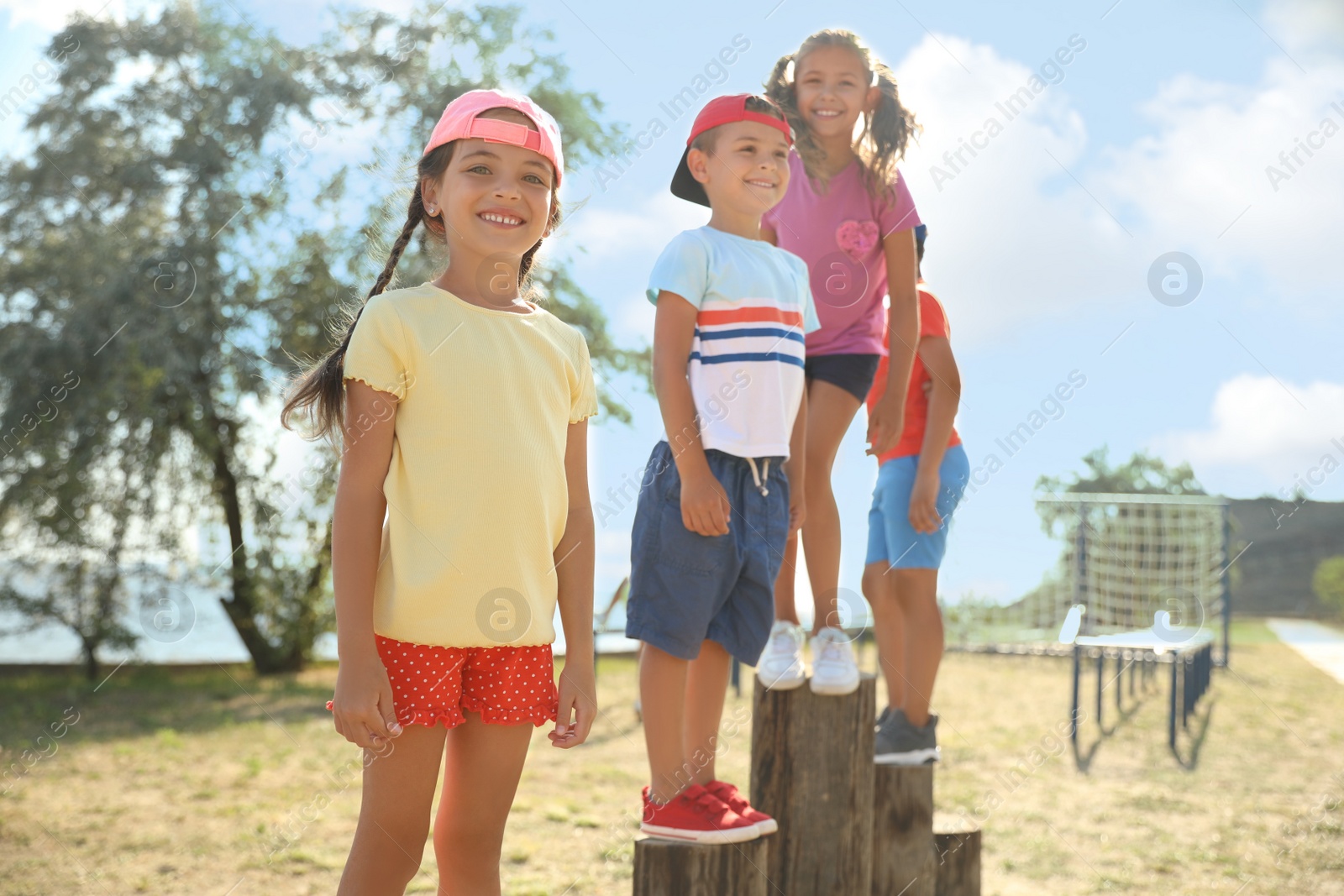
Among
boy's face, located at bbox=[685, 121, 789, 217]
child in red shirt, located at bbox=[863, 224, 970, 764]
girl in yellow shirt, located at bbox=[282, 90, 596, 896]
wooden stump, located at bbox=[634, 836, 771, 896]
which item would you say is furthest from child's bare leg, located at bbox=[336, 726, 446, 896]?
child in red shirt, located at bbox=[863, 224, 970, 764]

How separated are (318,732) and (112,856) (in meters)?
2.82

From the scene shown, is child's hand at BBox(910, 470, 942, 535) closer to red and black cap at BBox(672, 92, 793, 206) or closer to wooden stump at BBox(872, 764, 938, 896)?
wooden stump at BBox(872, 764, 938, 896)

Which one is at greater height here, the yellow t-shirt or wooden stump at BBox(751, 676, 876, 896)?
the yellow t-shirt

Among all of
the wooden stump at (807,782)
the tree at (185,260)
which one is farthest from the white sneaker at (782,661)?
the tree at (185,260)

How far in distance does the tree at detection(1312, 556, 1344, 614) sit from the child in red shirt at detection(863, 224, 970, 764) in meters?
16.6

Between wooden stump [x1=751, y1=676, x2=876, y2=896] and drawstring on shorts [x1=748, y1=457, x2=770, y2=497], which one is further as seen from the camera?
wooden stump [x1=751, y1=676, x2=876, y2=896]

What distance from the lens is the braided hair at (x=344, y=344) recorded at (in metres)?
1.90

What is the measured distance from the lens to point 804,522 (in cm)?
299

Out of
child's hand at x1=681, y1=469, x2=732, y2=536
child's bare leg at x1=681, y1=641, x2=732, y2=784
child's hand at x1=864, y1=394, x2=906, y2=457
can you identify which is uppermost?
child's hand at x1=864, y1=394, x2=906, y2=457

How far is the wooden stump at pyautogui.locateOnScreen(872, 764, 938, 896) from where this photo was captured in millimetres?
3031

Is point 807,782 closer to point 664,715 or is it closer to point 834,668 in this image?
point 834,668

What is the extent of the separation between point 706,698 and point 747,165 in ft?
4.09

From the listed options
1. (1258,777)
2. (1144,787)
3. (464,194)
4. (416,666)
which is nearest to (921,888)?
(416,666)

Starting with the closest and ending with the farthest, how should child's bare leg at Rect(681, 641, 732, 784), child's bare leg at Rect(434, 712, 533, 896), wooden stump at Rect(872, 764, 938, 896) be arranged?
child's bare leg at Rect(434, 712, 533, 896) < child's bare leg at Rect(681, 641, 732, 784) < wooden stump at Rect(872, 764, 938, 896)
